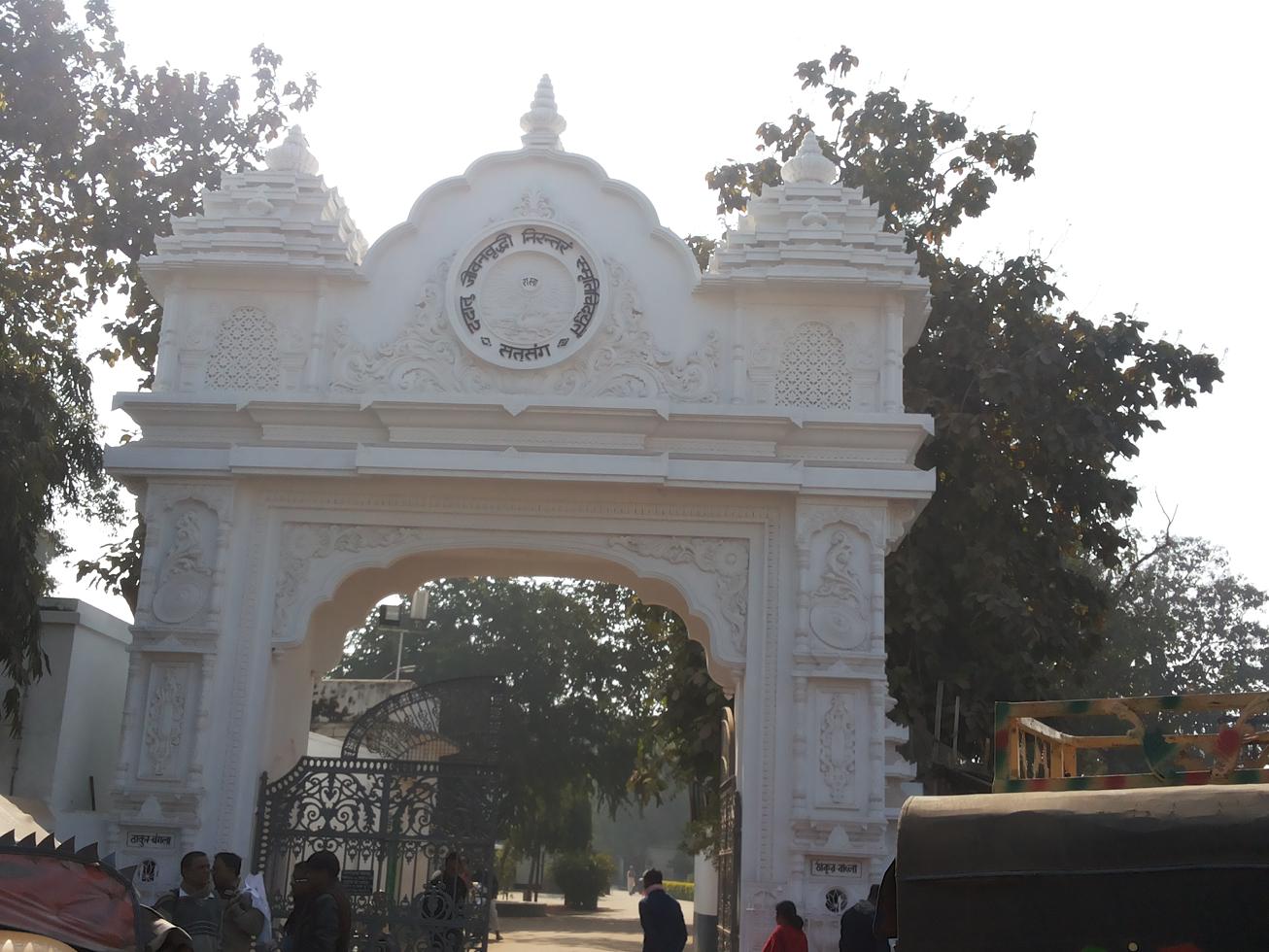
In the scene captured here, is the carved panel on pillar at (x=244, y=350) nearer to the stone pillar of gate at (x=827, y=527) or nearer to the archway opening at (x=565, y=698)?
the archway opening at (x=565, y=698)

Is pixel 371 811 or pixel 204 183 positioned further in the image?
pixel 204 183

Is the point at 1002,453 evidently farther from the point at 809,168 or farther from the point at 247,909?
the point at 247,909

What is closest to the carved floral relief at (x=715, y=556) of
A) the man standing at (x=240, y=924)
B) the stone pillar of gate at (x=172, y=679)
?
the stone pillar of gate at (x=172, y=679)

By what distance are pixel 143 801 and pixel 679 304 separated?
5.12 meters

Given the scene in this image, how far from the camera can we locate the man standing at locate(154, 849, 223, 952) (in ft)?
20.4

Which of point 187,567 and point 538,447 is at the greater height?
point 538,447

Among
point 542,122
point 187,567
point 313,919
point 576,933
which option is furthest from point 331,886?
point 576,933

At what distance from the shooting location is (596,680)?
29.6 metres

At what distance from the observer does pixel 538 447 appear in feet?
32.5

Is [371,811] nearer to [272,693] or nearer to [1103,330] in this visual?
[272,693]

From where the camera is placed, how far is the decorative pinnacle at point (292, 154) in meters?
10.7

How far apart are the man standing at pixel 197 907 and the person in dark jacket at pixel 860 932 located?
3.52 metres

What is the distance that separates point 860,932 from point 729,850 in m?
2.20

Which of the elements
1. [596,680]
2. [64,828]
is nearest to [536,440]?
[64,828]
